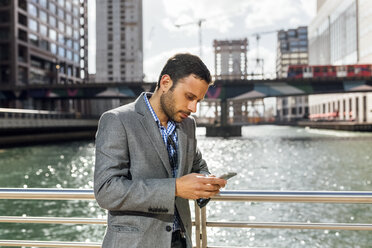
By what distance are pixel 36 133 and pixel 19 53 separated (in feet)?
115

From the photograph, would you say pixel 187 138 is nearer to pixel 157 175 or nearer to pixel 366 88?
pixel 157 175

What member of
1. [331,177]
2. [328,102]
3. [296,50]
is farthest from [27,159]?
[296,50]

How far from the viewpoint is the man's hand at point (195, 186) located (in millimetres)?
1778

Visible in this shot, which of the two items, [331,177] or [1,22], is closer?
[331,177]

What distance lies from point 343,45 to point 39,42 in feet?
217

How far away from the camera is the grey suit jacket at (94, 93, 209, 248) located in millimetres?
1779

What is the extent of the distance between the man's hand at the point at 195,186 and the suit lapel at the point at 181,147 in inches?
6.2

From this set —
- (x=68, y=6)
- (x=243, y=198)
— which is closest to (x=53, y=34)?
(x=68, y=6)

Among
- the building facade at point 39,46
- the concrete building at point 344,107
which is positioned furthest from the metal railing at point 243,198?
the concrete building at point 344,107

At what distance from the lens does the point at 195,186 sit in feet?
5.82

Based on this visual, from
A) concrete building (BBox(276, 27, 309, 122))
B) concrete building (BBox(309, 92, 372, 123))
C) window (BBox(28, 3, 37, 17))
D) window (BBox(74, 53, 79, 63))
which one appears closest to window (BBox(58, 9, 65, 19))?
window (BBox(74, 53, 79, 63))

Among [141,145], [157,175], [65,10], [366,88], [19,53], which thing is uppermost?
[65,10]

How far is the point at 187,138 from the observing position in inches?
82.3

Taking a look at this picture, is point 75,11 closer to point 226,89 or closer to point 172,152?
point 226,89
